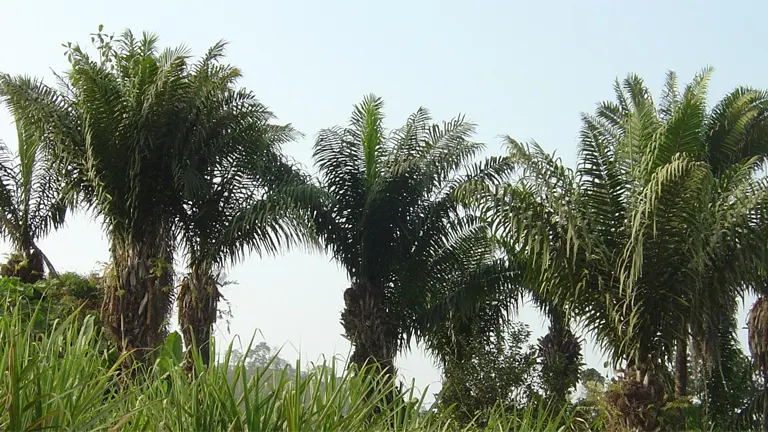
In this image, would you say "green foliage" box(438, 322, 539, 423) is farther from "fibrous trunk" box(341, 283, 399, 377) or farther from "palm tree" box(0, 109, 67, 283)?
"palm tree" box(0, 109, 67, 283)

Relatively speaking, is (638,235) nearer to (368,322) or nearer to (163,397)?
(368,322)

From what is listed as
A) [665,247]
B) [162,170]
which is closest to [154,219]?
[162,170]

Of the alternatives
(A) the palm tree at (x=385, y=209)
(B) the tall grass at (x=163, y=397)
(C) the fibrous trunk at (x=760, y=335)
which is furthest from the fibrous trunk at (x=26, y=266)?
(C) the fibrous trunk at (x=760, y=335)

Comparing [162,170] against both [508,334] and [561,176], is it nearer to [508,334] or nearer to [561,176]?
[561,176]

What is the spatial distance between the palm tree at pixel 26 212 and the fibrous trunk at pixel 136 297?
3342mm

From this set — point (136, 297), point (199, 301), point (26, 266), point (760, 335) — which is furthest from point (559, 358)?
point (26, 266)

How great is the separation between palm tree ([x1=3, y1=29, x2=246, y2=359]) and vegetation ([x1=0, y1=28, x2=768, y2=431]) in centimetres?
3

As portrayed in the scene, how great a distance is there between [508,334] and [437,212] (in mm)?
3649

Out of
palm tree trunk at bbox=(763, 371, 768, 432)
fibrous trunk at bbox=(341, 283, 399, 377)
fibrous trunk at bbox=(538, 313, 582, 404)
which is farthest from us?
fibrous trunk at bbox=(538, 313, 582, 404)

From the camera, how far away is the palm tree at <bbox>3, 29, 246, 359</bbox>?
545 inches

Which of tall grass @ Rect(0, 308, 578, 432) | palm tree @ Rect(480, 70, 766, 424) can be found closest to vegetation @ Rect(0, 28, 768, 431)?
palm tree @ Rect(480, 70, 766, 424)

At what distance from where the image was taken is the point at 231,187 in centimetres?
1573

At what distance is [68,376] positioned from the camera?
4.91 m

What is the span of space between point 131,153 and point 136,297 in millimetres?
2183
